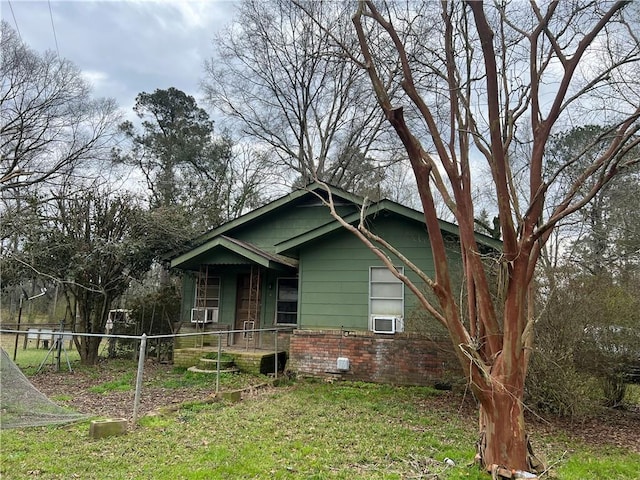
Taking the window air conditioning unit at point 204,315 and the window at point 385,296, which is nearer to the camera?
the window at point 385,296

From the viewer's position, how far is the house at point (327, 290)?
9797mm

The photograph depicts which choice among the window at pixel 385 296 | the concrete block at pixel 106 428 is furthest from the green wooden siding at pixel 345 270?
the concrete block at pixel 106 428

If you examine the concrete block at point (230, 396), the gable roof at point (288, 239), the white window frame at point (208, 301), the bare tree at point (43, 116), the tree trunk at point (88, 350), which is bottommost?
the concrete block at point (230, 396)

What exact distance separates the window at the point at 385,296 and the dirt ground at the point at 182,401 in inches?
89.2

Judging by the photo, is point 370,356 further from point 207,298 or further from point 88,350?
Answer: point 88,350

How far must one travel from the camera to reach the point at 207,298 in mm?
13820

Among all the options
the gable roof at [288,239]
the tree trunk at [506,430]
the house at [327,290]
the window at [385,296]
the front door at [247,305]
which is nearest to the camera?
the tree trunk at [506,430]

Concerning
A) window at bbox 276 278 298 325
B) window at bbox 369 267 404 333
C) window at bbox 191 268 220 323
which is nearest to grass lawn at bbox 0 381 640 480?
window at bbox 369 267 404 333

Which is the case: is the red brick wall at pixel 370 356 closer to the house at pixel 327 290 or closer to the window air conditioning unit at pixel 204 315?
the house at pixel 327 290

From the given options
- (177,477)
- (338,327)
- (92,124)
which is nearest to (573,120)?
(338,327)

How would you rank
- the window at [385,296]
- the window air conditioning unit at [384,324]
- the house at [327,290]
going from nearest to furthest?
the house at [327,290] < the window air conditioning unit at [384,324] < the window at [385,296]

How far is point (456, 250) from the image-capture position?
32.1 ft

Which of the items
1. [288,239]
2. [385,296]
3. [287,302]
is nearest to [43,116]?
[288,239]

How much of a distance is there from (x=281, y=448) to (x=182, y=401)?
3134 mm
